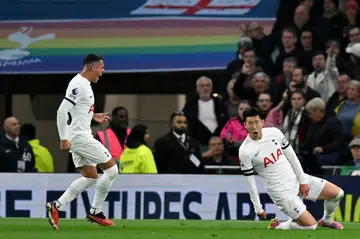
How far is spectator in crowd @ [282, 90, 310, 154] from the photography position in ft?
66.3

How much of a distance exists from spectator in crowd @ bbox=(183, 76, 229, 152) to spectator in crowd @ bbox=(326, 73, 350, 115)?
5.70 feet

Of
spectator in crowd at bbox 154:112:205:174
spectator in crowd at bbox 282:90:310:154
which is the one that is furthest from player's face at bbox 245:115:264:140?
spectator in crowd at bbox 154:112:205:174

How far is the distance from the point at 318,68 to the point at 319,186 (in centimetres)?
503

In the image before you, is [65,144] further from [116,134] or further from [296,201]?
[116,134]

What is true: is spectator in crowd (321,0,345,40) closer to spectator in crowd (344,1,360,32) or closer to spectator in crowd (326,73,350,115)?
spectator in crowd (344,1,360,32)

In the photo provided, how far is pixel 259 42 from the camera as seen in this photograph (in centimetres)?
2183

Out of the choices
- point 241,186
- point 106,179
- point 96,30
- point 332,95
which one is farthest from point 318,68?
point 106,179

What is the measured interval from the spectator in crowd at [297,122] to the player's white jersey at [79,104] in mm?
5066

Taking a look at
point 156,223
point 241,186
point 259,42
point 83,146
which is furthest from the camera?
point 259,42

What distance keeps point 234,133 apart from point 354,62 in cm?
230

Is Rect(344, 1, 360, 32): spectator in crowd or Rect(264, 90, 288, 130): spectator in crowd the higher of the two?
Rect(344, 1, 360, 32): spectator in crowd

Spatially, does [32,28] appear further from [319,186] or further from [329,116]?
[319,186]

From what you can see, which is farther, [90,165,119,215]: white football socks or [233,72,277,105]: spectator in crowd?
[233,72,277,105]: spectator in crowd

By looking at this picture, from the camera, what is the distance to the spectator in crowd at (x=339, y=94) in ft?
67.0
